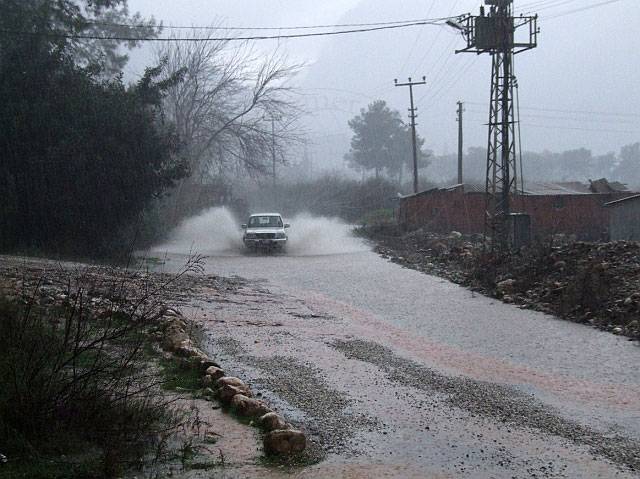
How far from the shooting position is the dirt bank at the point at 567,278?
14.8 meters

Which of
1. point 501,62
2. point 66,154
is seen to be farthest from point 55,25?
point 501,62

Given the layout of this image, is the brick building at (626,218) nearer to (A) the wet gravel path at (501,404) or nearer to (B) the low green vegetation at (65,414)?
(A) the wet gravel path at (501,404)

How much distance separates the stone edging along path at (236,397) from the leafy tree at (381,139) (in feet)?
301

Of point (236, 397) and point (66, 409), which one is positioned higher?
point (66, 409)

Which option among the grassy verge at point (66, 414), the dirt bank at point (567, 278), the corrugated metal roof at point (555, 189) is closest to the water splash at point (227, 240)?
the dirt bank at point (567, 278)

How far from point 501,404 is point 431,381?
1289 millimetres

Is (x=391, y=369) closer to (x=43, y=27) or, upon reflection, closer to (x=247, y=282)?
(x=247, y=282)

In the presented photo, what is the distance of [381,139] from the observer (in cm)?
10144

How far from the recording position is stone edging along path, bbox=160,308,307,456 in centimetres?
581

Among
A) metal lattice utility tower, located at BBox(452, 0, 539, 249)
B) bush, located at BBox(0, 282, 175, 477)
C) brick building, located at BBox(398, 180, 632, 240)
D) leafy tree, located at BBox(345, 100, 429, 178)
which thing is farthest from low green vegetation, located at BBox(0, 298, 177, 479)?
leafy tree, located at BBox(345, 100, 429, 178)

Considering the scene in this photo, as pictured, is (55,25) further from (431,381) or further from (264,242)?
(431,381)

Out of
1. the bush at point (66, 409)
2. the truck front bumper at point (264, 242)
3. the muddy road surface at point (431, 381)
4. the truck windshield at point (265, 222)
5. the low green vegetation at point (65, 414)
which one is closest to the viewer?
the low green vegetation at point (65, 414)

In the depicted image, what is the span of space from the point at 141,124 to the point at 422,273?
482 inches

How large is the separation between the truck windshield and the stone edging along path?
22815mm
